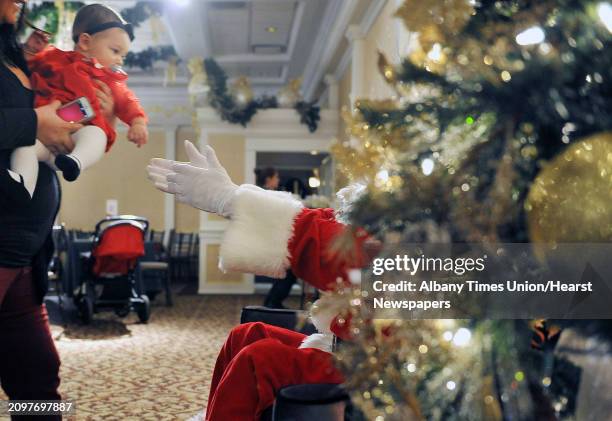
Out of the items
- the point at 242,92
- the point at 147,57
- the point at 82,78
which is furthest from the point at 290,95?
the point at 82,78

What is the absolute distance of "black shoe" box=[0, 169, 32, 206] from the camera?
54.9 inches

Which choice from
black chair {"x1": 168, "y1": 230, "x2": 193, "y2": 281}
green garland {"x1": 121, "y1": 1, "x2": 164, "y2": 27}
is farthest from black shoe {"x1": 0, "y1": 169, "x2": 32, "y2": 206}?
black chair {"x1": 168, "y1": 230, "x2": 193, "y2": 281}

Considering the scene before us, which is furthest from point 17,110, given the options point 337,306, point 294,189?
point 294,189

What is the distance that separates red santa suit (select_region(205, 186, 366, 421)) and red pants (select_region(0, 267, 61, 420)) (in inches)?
19.1

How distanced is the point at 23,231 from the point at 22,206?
0.06 meters

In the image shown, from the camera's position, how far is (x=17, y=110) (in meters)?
1.40

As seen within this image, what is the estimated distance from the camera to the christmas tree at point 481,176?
0.70m

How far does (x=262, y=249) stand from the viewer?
3.57 feet

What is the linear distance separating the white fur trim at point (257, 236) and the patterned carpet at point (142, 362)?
1.80 meters

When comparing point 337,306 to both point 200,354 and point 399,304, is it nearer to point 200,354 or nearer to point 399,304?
point 399,304

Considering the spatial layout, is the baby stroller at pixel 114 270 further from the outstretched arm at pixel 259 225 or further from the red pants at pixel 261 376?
the outstretched arm at pixel 259 225

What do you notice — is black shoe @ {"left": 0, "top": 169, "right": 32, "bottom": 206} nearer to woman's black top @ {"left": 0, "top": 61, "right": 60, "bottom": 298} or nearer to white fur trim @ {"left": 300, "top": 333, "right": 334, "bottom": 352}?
woman's black top @ {"left": 0, "top": 61, "right": 60, "bottom": 298}

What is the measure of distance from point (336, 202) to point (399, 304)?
530mm

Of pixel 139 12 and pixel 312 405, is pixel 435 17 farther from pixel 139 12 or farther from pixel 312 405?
pixel 139 12
